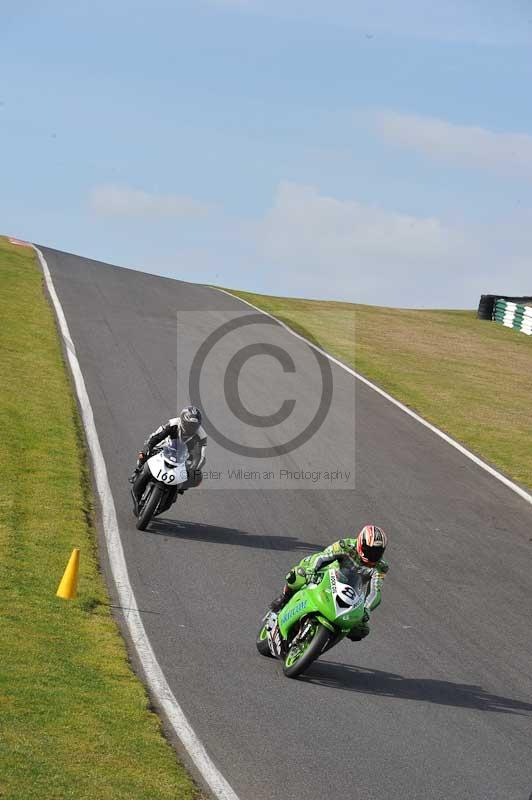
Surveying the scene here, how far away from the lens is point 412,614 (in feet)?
43.9

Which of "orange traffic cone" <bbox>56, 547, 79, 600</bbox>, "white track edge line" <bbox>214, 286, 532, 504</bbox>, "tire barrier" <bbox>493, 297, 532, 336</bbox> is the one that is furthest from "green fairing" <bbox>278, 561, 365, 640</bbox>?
"tire barrier" <bbox>493, 297, 532, 336</bbox>

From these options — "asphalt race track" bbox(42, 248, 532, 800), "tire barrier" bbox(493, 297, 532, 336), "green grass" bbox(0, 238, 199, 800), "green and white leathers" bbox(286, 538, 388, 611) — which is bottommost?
"asphalt race track" bbox(42, 248, 532, 800)

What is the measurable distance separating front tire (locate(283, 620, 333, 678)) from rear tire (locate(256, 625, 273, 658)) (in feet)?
1.16

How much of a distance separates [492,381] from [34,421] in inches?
719

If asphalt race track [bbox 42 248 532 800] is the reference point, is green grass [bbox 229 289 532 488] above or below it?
above

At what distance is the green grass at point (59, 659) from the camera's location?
25.0 ft

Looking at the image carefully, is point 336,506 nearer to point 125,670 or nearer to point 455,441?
point 455,441

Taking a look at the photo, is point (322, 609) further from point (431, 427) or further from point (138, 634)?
point (431, 427)

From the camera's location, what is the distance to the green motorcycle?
10422mm

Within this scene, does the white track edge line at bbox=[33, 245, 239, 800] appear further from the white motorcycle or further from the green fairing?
the green fairing

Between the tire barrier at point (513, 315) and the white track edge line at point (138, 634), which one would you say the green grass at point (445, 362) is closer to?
the tire barrier at point (513, 315)

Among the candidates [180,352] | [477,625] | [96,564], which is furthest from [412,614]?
[180,352]

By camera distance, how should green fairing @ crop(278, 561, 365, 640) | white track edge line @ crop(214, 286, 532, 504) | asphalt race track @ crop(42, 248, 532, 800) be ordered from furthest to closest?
1. white track edge line @ crop(214, 286, 532, 504)
2. green fairing @ crop(278, 561, 365, 640)
3. asphalt race track @ crop(42, 248, 532, 800)

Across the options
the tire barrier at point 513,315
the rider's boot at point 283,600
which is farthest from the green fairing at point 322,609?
the tire barrier at point 513,315
